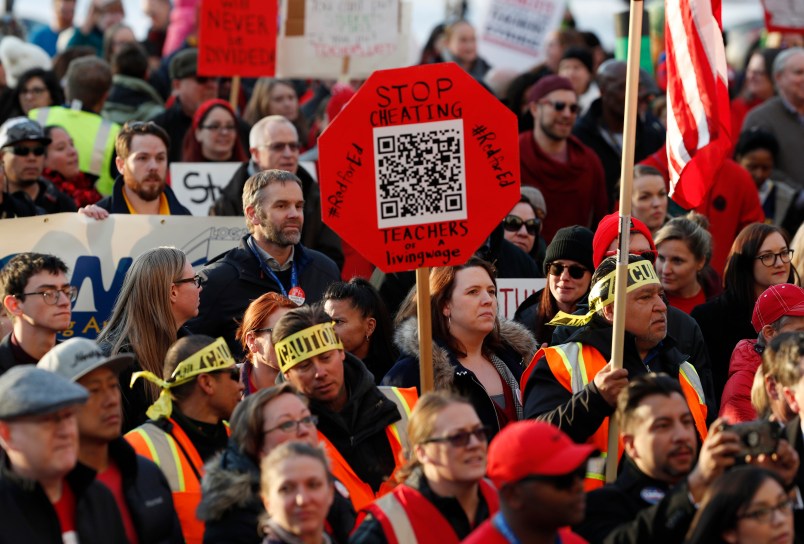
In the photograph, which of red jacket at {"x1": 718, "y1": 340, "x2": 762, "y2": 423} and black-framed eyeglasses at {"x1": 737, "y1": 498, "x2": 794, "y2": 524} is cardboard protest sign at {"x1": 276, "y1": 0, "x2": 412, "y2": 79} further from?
black-framed eyeglasses at {"x1": 737, "y1": 498, "x2": 794, "y2": 524}

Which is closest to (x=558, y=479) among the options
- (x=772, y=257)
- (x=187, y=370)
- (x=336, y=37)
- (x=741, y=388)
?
(x=187, y=370)

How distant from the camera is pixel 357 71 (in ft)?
43.9

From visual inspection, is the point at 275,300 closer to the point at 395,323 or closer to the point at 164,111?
the point at 395,323

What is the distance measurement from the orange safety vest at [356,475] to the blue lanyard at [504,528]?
1064 mm

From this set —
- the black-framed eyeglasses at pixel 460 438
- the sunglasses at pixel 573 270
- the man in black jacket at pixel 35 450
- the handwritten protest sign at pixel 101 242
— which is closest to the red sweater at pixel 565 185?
the handwritten protest sign at pixel 101 242

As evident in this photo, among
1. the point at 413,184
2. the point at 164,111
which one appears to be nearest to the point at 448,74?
the point at 413,184

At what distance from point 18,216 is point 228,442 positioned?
13.2 ft

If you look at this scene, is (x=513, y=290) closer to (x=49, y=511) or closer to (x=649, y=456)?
(x=649, y=456)

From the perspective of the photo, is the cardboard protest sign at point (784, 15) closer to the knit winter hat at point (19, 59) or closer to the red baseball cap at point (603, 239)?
the red baseball cap at point (603, 239)

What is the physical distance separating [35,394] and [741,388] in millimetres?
3711

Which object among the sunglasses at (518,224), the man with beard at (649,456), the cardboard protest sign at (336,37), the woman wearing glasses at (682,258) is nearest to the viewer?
the man with beard at (649,456)

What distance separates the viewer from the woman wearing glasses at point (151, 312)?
7719 mm

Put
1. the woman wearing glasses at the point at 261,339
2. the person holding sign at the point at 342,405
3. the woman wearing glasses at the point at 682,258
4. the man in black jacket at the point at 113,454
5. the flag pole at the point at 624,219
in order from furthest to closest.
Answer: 1. the woman wearing glasses at the point at 682,258
2. the woman wearing glasses at the point at 261,339
3. the person holding sign at the point at 342,405
4. the flag pole at the point at 624,219
5. the man in black jacket at the point at 113,454

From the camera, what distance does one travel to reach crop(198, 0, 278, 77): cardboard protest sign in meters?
12.5
